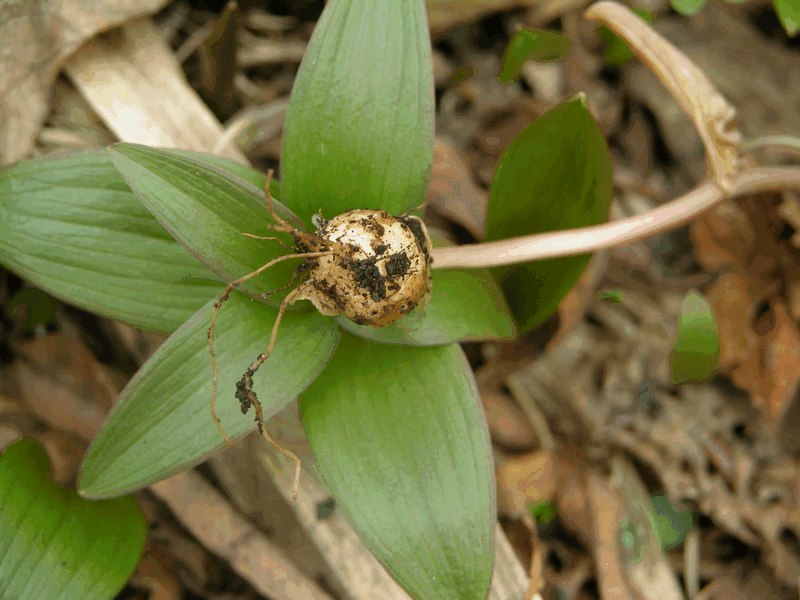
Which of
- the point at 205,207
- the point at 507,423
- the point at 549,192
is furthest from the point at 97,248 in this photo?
the point at 507,423

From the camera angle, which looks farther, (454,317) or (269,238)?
(454,317)

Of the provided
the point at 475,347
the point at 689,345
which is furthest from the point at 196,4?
the point at 689,345

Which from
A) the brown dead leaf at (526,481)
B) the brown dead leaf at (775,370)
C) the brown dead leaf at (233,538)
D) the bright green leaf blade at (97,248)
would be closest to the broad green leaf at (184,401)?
the bright green leaf blade at (97,248)

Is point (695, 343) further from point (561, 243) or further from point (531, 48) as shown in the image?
point (531, 48)

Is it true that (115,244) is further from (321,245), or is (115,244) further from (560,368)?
(560,368)

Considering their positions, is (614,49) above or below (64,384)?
above

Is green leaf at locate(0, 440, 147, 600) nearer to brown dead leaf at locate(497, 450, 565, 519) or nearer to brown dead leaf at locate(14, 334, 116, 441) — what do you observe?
brown dead leaf at locate(14, 334, 116, 441)

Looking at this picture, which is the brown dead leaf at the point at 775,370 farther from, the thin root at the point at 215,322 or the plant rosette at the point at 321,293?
the thin root at the point at 215,322
